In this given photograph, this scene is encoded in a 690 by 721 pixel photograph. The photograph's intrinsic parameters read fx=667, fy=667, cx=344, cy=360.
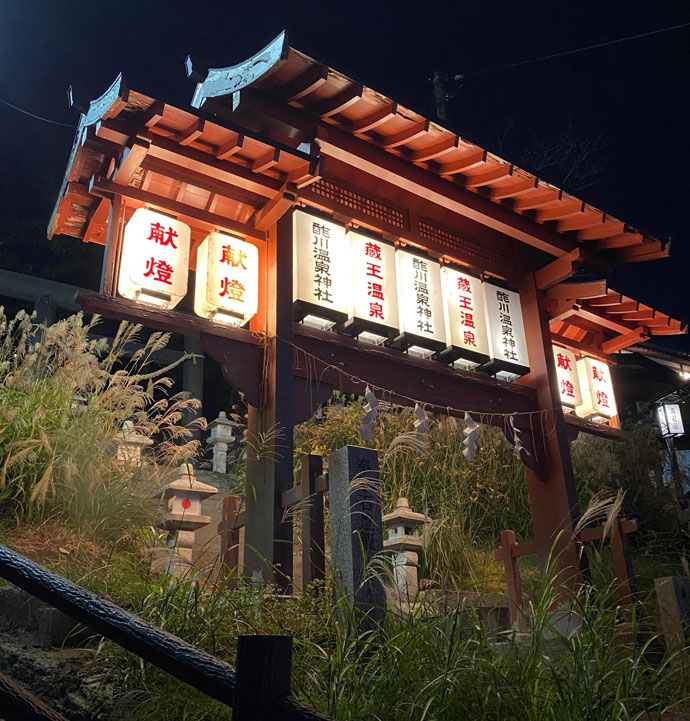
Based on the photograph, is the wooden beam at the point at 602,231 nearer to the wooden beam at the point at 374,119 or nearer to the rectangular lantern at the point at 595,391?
the rectangular lantern at the point at 595,391

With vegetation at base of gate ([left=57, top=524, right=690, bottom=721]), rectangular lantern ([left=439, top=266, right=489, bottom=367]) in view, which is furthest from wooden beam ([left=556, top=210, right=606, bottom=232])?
vegetation at base of gate ([left=57, top=524, right=690, bottom=721])

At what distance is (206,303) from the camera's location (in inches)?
213

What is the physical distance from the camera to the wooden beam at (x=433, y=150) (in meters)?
6.41

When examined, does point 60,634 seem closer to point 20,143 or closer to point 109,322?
point 109,322

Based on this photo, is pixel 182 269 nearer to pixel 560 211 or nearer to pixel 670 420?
pixel 560 211

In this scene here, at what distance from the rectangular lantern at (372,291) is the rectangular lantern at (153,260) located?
152 centimetres

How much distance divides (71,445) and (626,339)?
6811mm

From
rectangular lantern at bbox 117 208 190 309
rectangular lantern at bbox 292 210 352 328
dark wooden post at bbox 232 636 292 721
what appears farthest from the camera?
rectangular lantern at bbox 292 210 352 328

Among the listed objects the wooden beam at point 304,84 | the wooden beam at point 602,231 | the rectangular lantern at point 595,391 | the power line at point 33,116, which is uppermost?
the power line at point 33,116

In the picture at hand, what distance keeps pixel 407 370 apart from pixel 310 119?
2.49 m

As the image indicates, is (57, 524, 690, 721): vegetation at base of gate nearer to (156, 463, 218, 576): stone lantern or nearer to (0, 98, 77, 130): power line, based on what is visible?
(156, 463, 218, 576): stone lantern

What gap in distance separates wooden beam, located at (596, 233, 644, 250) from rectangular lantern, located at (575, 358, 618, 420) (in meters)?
1.44

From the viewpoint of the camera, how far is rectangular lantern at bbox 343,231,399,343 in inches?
236

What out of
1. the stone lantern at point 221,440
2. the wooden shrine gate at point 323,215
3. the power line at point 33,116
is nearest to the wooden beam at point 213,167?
the wooden shrine gate at point 323,215
